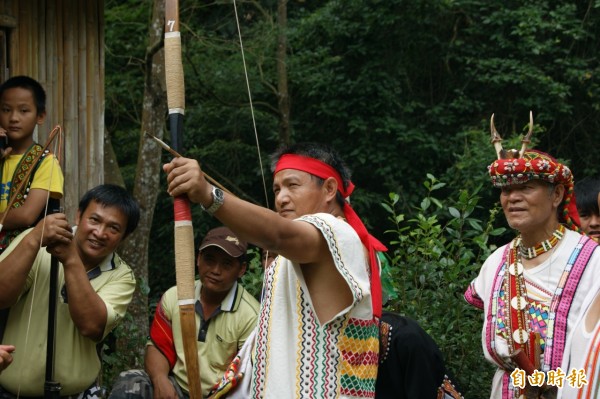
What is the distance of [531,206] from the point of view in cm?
450

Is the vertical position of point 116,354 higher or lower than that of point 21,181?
lower

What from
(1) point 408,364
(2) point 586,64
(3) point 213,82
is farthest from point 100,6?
(2) point 586,64

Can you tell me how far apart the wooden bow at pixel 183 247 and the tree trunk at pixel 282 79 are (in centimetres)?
933

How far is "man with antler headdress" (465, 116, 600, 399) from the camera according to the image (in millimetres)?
4293

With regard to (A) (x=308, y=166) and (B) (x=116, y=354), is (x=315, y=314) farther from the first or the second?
(B) (x=116, y=354)

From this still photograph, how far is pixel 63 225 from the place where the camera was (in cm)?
421

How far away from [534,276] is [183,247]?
6.37ft

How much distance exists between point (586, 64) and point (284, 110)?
4.01 m

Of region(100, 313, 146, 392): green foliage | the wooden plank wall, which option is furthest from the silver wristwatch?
the wooden plank wall

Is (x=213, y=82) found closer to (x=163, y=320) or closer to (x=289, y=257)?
(x=163, y=320)

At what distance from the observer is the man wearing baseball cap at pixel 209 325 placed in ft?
16.1

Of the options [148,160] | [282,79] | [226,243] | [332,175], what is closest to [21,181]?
[226,243]

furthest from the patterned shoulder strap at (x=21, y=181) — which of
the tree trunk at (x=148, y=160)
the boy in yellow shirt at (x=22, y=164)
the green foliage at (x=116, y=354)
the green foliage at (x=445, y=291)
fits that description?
the tree trunk at (x=148, y=160)

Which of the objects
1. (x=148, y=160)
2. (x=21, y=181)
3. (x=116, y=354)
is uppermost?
(x=148, y=160)
